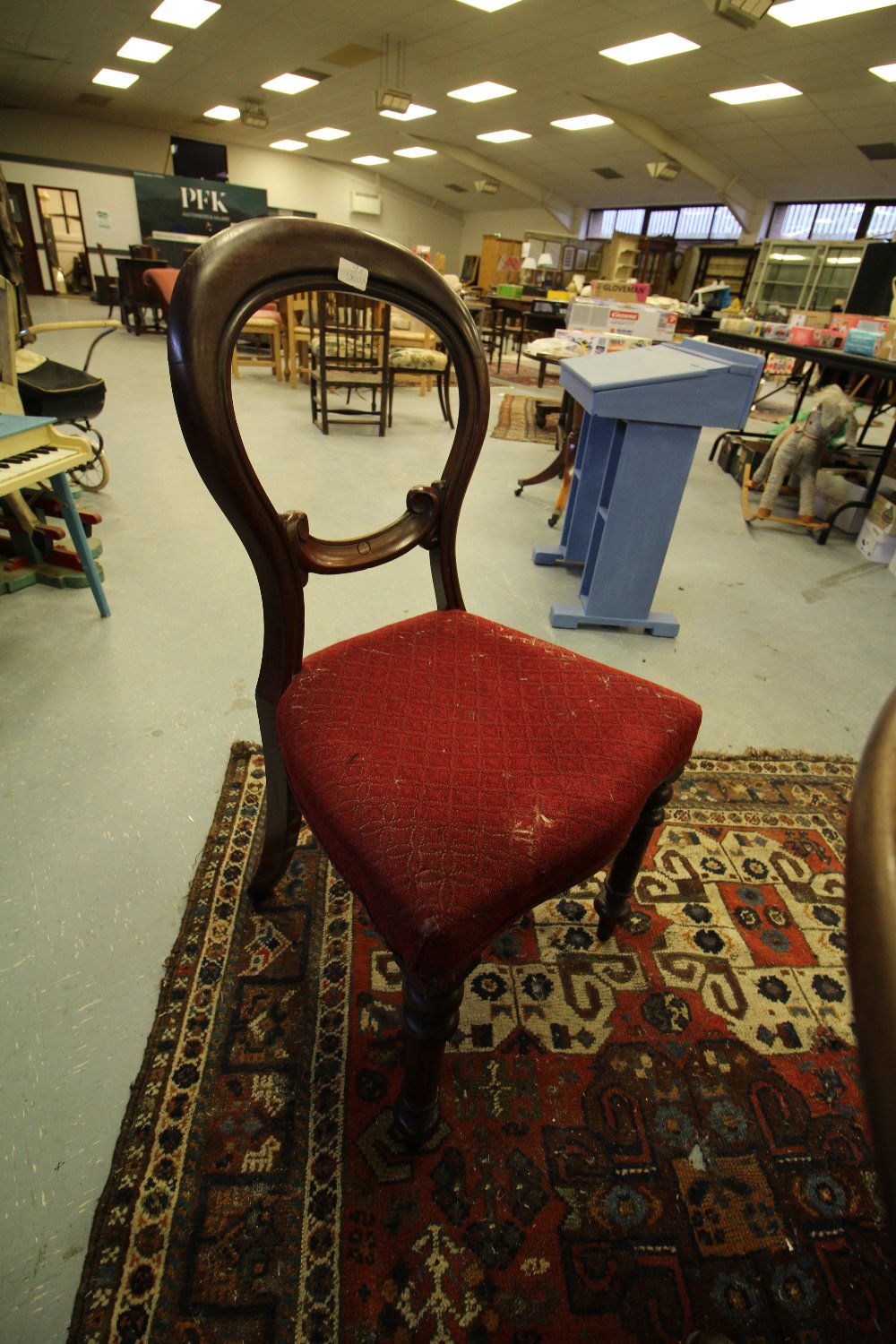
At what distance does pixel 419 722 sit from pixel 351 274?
58cm

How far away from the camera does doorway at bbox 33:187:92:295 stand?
40.3 feet

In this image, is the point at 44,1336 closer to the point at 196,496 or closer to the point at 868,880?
the point at 868,880

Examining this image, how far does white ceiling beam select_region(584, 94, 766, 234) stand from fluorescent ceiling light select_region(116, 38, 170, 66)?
19.2 ft

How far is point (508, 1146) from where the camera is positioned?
2.79 feet

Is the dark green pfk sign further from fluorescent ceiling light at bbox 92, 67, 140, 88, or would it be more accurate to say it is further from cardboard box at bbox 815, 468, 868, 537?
cardboard box at bbox 815, 468, 868, 537

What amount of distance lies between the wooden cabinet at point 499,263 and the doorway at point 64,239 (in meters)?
7.50

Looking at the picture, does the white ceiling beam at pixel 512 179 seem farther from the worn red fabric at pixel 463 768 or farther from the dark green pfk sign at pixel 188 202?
the worn red fabric at pixel 463 768

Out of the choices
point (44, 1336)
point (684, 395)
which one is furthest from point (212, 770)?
point (684, 395)

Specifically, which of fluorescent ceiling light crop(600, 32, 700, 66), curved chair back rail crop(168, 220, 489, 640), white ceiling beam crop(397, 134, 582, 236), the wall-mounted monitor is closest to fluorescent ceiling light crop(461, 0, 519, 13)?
fluorescent ceiling light crop(600, 32, 700, 66)

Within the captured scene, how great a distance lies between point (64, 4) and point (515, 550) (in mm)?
9618

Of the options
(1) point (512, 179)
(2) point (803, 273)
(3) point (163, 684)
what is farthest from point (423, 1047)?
(1) point (512, 179)

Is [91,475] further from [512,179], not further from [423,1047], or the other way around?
[512,179]

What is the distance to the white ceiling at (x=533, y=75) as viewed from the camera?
6348 mm

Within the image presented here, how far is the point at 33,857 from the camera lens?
47.2 inches
